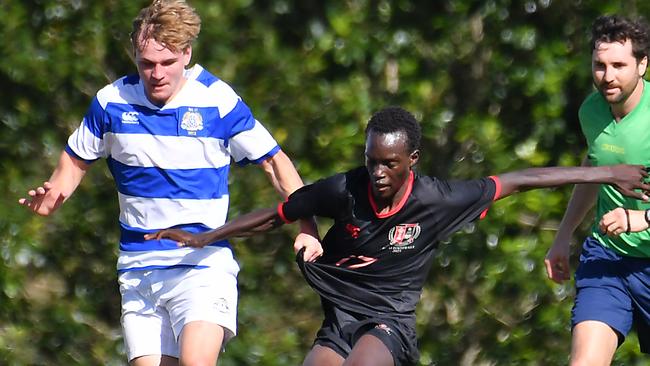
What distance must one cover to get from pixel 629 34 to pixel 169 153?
184 centimetres

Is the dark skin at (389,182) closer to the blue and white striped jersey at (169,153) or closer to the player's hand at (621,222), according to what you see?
the player's hand at (621,222)

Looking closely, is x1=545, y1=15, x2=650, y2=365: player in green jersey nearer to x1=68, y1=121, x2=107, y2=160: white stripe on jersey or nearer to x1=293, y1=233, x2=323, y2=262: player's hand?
x1=293, y1=233, x2=323, y2=262: player's hand

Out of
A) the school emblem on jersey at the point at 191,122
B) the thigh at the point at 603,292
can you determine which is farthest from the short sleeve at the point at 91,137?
the thigh at the point at 603,292

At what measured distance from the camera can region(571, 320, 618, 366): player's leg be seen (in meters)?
5.62

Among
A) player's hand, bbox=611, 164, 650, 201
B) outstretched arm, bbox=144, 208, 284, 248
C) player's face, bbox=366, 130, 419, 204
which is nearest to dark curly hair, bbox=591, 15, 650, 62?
player's hand, bbox=611, 164, 650, 201

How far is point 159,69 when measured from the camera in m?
5.72

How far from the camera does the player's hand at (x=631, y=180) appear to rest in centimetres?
548

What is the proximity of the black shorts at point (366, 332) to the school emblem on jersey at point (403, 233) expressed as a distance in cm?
30

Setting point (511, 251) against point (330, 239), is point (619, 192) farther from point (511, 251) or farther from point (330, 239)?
point (511, 251)

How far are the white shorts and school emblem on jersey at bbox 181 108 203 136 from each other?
548 mm

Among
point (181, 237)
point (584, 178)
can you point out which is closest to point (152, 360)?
point (181, 237)

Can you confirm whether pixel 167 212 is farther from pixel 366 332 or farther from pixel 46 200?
pixel 366 332

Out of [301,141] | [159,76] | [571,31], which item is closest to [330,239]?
[159,76]

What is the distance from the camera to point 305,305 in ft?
24.9
